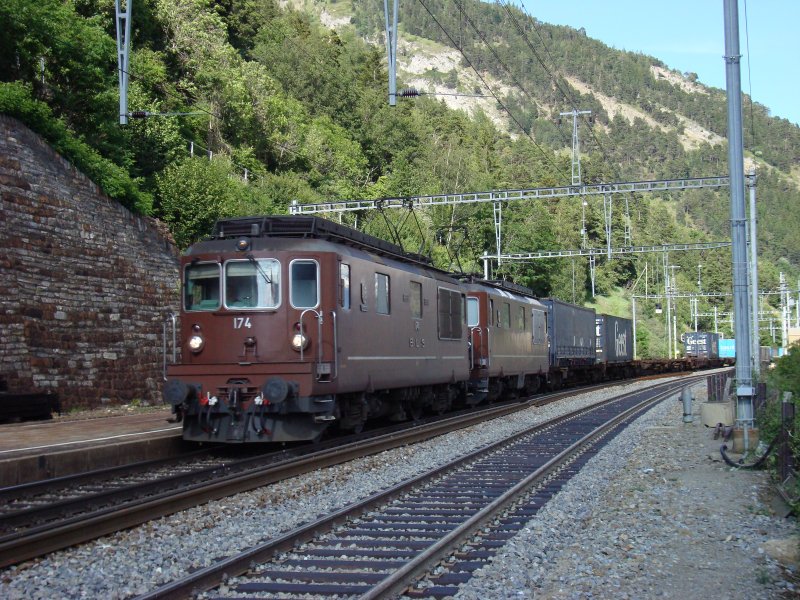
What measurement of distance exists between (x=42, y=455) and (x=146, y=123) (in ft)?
83.0

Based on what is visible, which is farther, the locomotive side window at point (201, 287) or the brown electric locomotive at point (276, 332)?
the locomotive side window at point (201, 287)

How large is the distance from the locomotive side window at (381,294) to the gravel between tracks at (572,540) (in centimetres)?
315

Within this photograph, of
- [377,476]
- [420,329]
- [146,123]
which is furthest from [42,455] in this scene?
[146,123]

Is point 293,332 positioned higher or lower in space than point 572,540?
higher

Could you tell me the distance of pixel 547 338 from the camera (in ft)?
108

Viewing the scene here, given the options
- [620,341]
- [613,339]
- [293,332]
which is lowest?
[620,341]

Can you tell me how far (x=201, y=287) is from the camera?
14.0 metres

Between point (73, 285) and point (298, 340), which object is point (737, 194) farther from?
point (73, 285)

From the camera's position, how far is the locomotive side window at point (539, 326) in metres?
30.2

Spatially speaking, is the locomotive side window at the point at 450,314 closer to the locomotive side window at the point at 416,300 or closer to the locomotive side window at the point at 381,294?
Answer: the locomotive side window at the point at 416,300

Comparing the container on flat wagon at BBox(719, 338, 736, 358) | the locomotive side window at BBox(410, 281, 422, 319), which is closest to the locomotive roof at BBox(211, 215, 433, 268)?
the locomotive side window at BBox(410, 281, 422, 319)

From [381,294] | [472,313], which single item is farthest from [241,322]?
[472,313]

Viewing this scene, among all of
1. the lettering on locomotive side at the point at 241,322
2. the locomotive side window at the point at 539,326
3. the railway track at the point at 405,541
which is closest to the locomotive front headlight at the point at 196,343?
the lettering on locomotive side at the point at 241,322

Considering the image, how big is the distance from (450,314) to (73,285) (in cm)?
898
